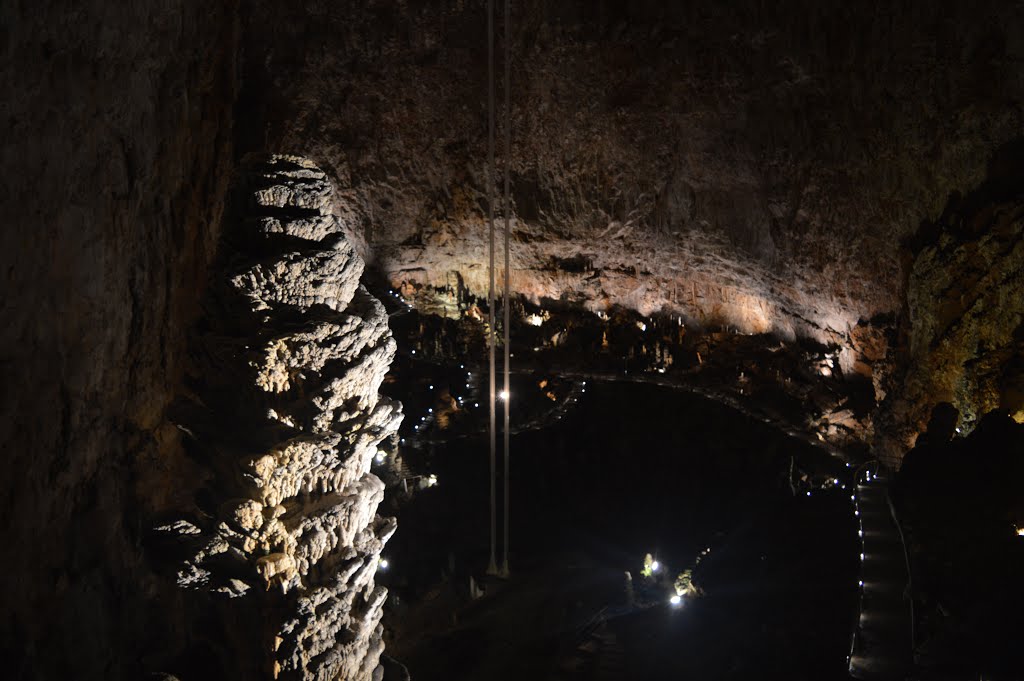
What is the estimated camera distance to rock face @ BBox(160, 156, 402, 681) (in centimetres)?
370

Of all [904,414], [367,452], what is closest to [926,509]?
[904,414]

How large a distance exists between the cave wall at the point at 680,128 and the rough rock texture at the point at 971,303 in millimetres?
199

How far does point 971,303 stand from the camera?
6156mm

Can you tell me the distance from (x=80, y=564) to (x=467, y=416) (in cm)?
510

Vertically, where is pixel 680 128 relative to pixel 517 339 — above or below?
above

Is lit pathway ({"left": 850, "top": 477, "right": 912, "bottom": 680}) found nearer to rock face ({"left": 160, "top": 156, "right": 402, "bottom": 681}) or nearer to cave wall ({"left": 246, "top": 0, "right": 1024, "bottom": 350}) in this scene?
cave wall ({"left": 246, "top": 0, "right": 1024, "bottom": 350})

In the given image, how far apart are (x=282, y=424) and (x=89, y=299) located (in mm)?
1296

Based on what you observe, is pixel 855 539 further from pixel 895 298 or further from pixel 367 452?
pixel 367 452

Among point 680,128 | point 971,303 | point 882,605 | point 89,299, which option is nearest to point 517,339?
point 680,128

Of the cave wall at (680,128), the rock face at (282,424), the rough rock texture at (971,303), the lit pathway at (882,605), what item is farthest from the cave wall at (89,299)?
the rough rock texture at (971,303)

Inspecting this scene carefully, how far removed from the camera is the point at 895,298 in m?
7.27

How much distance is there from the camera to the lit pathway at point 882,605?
15.6ft

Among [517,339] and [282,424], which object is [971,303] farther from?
[282,424]

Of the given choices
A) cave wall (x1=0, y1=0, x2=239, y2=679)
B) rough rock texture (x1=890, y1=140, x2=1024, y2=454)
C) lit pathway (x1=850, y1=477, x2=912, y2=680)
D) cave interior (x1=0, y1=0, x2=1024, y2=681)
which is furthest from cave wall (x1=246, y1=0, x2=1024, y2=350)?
lit pathway (x1=850, y1=477, x2=912, y2=680)
